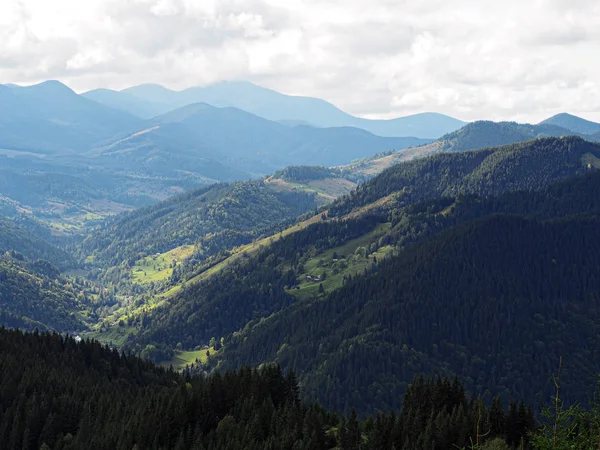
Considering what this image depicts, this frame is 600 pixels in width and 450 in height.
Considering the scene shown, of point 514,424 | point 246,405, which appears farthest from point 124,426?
point 514,424

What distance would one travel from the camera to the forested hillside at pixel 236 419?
118 metres

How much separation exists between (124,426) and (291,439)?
4064cm

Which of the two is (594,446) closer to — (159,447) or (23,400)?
(159,447)

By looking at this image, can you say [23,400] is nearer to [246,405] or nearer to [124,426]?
[124,426]

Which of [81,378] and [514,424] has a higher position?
[514,424]

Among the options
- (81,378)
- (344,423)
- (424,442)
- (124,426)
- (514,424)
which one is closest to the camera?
(424,442)

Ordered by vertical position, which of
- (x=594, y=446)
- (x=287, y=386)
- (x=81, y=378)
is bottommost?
(x=81, y=378)

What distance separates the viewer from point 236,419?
14138 cm

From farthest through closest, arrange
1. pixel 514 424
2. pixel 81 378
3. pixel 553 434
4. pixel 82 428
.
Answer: pixel 81 378
pixel 82 428
pixel 514 424
pixel 553 434

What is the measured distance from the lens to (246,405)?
14262cm

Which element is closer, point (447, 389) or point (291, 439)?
point (291, 439)

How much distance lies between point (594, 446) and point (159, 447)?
91.7 m

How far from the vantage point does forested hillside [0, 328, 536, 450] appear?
118 meters

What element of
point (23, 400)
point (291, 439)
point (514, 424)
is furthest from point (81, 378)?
point (514, 424)
